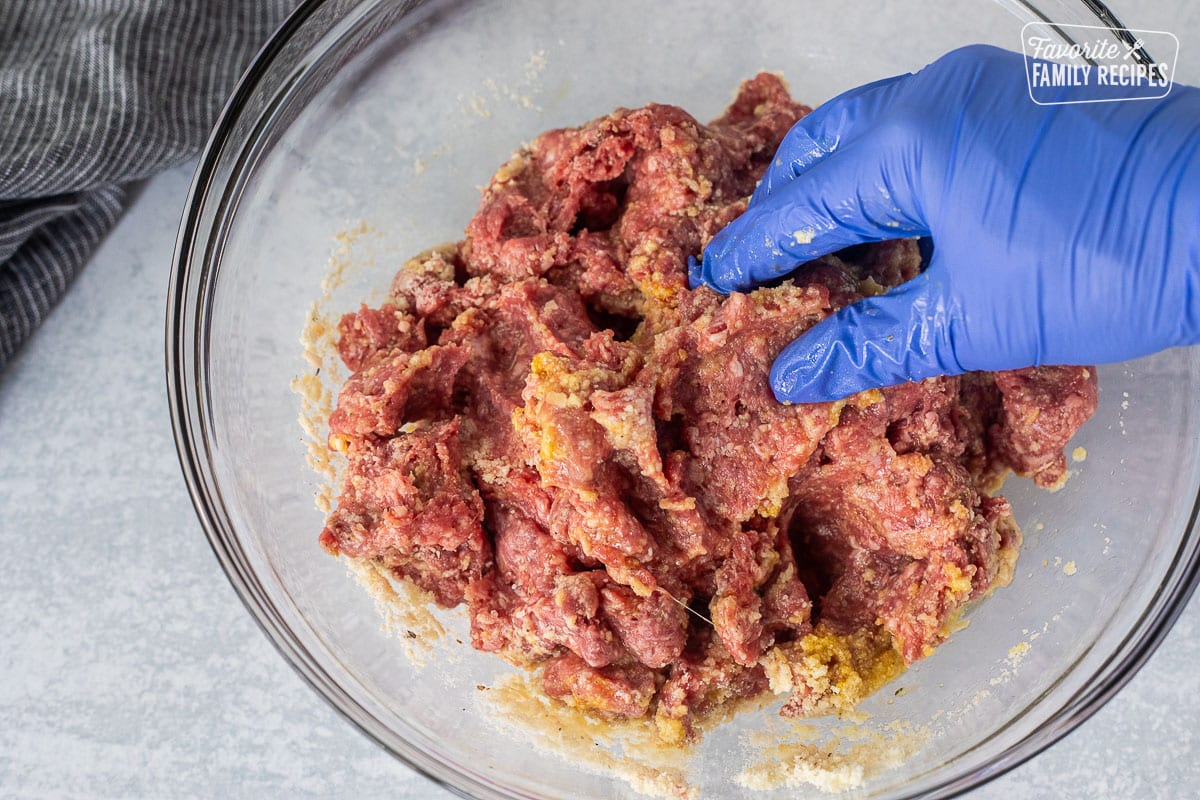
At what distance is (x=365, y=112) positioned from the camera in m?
3.18

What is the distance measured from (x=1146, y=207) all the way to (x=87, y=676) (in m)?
3.92

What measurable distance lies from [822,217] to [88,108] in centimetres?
281

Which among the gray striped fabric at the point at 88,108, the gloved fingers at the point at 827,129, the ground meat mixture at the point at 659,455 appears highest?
the gray striped fabric at the point at 88,108

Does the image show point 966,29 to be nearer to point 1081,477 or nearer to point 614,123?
point 614,123

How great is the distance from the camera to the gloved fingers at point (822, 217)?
88.3 inches

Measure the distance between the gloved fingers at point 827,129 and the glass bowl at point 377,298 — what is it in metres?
0.85

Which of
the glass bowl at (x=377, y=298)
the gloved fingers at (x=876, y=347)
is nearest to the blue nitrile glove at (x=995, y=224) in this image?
the gloved fingers at (x=876, y=347)

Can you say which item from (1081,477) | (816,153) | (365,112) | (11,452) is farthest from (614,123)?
(11,452)

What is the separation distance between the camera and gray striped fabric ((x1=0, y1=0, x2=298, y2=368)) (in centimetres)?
337

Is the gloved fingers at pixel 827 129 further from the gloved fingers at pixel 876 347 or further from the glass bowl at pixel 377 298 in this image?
the glass bowl at pixel 377 298

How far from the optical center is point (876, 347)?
231 centimetres

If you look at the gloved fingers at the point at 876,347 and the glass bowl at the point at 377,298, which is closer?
the gloved fingers at the point at 876,347

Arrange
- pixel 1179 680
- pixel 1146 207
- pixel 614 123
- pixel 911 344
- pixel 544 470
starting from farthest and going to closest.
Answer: pixel 1179 680, pixel 614 123, pixel 544 470, pixel 911 344, pixel 1146 207

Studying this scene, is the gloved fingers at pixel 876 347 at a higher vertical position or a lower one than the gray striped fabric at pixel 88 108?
lower
